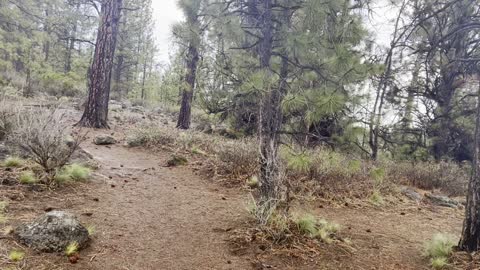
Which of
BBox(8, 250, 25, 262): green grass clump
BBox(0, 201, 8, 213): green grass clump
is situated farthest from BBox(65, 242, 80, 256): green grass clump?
BBox(0, 201, 8, 213): green grass clump

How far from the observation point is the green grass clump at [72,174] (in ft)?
13.9

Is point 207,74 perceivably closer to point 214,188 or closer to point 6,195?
point 214,188

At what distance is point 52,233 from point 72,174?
1905 mm

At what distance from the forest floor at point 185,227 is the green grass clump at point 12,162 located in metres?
0.70

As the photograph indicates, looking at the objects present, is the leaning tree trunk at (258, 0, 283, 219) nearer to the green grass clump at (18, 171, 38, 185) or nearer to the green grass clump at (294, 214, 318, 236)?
the green grass clump at (294, 214, 318, 236)

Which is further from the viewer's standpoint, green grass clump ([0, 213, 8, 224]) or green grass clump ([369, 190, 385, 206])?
green grass clump ([369, 190, 385, 206])

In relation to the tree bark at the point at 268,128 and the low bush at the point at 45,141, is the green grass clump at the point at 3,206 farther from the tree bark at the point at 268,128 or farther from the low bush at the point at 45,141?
the tree bark at the point at 268,128

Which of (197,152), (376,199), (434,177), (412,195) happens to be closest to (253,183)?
(197,152)

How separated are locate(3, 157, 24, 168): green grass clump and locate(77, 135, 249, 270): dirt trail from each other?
111cm

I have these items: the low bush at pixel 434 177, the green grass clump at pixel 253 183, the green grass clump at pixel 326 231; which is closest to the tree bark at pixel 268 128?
the green grass clump at pixel 326 231

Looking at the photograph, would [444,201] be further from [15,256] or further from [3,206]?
[3,206]

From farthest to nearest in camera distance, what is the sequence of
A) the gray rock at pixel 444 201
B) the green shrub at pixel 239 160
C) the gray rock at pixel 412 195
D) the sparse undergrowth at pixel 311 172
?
the gray rock at pixel 412 195 → the gray rock at pixel 444 201 → the green shrub at pixel 239 160 → the sparse undergrowth at pixel 311 172

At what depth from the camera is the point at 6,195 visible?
11.6ft

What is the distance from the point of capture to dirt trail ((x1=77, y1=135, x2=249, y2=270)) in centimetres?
299
